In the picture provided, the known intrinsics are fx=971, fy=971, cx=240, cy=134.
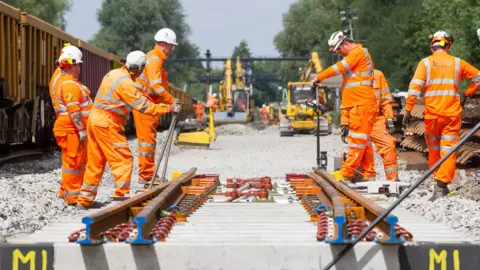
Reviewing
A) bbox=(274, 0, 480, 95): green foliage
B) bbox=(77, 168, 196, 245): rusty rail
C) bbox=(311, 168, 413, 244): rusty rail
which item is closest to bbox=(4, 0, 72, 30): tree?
bbox=(274, 0, 480, 95): green foliage

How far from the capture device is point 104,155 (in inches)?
402

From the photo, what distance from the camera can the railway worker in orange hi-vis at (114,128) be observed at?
1005cm

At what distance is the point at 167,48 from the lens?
42.2 feet

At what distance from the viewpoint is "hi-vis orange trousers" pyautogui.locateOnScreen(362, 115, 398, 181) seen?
12031 millimetres

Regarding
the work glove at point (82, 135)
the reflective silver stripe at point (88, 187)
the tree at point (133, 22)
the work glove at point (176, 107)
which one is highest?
the tree at point (133, 22)

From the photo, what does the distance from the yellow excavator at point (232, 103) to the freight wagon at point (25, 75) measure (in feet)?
102

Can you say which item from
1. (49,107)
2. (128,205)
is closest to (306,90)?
(49,107)

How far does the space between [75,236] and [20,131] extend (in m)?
14.2

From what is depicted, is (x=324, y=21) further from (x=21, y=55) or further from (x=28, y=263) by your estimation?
(x=28, y=263)

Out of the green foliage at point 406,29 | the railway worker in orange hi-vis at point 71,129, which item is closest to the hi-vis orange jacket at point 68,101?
the railway worker in orange hi-vis at point 71,129

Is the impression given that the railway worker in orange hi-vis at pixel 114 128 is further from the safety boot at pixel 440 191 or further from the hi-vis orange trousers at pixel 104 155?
the safety boot at pixel 440 191

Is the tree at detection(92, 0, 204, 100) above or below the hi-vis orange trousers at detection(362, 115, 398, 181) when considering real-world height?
above

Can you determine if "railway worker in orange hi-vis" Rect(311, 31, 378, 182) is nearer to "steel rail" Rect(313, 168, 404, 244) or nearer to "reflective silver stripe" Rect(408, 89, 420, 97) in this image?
"reflective silver stripe" Rect(408, 89, 420, 97)

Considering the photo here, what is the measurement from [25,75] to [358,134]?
9.81 metres
